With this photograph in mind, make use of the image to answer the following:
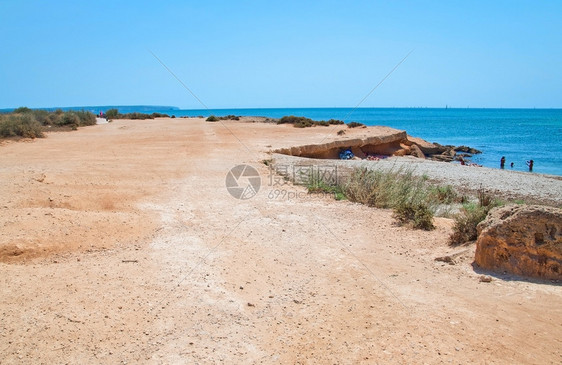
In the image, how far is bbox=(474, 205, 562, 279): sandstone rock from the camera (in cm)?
484

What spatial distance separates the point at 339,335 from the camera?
12.5 feet

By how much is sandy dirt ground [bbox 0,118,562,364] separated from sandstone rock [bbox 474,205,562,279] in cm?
24

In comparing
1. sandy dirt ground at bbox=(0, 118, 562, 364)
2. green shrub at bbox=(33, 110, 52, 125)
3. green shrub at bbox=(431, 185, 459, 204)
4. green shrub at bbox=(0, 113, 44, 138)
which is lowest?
green shrub at bbox=(431, 185, 459, 204)

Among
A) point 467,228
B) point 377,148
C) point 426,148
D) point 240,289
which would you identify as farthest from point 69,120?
point 467,228

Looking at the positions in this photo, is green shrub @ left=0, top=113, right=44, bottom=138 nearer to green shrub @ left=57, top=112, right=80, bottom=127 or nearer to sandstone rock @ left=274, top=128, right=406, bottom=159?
green shrub @ left=57, top=112, right=80, bottom=127

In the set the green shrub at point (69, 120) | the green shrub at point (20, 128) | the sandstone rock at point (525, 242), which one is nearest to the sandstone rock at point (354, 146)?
the green shrub at point (20, 128)

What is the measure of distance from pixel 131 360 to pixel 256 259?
2.52 meters

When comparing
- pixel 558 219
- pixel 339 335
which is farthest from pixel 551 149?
pixel 339 335

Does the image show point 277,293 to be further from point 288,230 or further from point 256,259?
point 288,230

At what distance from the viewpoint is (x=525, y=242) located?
196 inches

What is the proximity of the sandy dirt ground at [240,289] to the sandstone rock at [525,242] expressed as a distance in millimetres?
242

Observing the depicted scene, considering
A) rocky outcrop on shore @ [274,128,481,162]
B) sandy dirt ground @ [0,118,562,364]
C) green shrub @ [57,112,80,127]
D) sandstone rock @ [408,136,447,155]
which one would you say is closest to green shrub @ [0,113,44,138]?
green shrub @ [57,112,80,127]

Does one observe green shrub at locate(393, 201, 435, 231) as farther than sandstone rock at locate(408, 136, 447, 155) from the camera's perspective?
No

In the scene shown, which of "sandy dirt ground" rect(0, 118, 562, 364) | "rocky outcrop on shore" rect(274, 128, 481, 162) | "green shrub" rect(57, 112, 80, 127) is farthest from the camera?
"green shrub" rect(57, 112, 80, 127)
